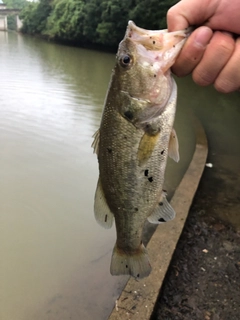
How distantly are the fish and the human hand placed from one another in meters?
0.08

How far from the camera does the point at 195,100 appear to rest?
12320mm

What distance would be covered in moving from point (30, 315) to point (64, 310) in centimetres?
34

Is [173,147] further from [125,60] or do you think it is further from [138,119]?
[125,60]

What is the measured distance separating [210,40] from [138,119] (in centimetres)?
52

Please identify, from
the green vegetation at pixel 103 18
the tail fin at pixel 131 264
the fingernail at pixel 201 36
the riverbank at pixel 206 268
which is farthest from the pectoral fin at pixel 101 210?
the green vegetation at pixel 103 18

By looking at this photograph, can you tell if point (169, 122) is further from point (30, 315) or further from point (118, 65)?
point (30, 315)

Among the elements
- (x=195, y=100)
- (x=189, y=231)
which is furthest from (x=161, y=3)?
(x=189, y=231)

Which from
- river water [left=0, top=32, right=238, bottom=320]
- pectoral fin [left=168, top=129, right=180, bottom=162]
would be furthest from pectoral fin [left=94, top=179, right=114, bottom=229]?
river water [left=0, top=32, right=238, bottom=320]

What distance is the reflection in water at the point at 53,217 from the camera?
11.4 ft

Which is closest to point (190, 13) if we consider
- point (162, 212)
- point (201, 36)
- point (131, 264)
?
point (201, 36)

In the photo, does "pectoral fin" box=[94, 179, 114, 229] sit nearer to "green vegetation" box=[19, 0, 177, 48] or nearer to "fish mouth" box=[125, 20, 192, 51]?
"fish mouth" box=[125, 20, 192, 51]

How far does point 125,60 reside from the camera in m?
1.68

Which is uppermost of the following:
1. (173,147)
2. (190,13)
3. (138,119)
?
(190,13)

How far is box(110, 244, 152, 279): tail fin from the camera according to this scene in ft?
6.47
